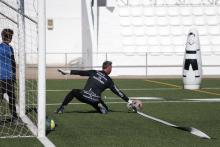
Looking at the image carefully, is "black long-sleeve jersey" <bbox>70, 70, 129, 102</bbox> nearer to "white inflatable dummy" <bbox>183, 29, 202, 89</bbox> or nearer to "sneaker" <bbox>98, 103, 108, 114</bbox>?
"sneaker" <bbox>98, 103, 108, 114</bbox>

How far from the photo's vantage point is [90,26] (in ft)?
112

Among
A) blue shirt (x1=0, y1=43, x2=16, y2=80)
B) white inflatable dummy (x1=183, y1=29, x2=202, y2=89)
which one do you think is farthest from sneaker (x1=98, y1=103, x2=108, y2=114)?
white inflatable dummy (x1=183, y1=29, x2=202, y2=89)

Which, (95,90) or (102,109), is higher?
(95,90)

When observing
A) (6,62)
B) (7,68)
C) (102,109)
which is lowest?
(102,109)

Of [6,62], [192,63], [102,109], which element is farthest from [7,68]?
[192,63]

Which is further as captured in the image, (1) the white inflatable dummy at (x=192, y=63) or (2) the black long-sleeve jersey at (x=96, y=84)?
(1) the white inflatable dummy at (x=192, y=63)

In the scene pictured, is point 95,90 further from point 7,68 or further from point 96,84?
point 7,68

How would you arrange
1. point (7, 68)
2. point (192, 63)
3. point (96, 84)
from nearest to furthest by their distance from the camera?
1. point (7, 68)
2. point (96, 84)
3. point (192, 63)

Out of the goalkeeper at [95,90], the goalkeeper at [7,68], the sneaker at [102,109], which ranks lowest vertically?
the sneaker at [102,109]

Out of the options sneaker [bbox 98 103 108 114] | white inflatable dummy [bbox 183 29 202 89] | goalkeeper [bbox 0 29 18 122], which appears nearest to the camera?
goalkeeper [bbox 0 29 18 122]

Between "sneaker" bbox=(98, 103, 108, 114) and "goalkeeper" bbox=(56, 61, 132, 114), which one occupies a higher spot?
"goalkeeper" bbox=(56, 61, 132, 114)

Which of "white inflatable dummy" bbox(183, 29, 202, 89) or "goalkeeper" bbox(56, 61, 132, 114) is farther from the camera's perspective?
"white inflatable dummy" bbox(183, 29, 202, 89)

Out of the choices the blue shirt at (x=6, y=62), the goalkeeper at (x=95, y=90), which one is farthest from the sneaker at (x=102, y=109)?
the blue shirt at (x=6, y=62)

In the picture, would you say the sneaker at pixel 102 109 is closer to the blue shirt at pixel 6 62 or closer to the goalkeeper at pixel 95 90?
the goalkeeper at pixel 95 90
